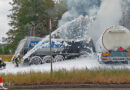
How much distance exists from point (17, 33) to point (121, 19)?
17.1m

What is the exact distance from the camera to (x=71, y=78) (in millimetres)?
10539

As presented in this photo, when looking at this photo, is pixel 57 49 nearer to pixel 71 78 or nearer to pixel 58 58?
pixel 58 58

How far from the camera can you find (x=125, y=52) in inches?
630

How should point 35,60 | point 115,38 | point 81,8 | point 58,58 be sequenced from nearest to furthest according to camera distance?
point 115,38 → point 35,60 → point 58,58 → point 81,8

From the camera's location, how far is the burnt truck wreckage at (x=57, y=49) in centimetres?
1833

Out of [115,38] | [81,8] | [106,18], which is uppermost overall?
[81,8]

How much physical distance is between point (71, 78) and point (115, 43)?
630cm

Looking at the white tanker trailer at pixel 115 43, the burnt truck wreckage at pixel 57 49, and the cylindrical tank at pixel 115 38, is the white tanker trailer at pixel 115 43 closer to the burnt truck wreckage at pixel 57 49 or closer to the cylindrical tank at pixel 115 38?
the cylindrical tank at pixel 115 38

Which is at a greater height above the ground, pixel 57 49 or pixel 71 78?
pixel 57 49

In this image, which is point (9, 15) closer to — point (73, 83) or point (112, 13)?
point (112, 13)

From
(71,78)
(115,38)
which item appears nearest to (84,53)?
(115,38)

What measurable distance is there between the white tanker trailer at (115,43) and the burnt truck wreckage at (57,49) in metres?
3.81

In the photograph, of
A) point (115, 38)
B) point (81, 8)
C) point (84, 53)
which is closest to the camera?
point (115, 38)

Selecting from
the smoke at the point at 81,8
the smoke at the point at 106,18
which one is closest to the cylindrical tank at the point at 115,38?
the smoke at the point at 106,18
